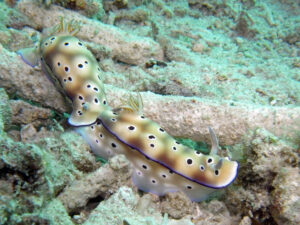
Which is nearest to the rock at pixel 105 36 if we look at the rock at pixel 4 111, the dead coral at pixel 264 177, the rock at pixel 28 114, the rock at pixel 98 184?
the rock at pixel 28 114

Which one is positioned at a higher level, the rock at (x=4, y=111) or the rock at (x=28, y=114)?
the rock at (x=4, y=111)

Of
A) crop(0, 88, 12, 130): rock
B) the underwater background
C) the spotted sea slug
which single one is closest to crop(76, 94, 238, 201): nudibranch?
the spotted sea slug

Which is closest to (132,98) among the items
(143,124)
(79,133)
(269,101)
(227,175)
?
(143,124)

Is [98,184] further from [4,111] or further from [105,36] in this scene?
[105,36]

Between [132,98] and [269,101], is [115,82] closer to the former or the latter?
[132,98]

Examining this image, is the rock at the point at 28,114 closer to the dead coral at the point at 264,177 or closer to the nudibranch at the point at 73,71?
the nudibranch at the point at 73,71
